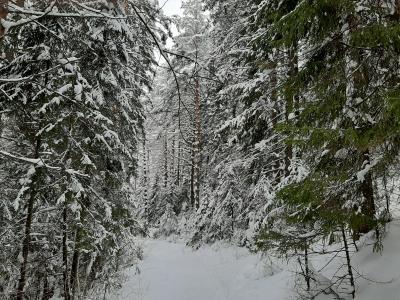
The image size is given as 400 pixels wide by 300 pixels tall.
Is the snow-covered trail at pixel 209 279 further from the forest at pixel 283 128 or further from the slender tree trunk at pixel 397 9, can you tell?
the slender tree trunk at pixel 397 9

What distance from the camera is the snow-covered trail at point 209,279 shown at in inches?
366

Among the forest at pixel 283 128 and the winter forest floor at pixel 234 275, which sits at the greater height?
the forest at pixel 283 128

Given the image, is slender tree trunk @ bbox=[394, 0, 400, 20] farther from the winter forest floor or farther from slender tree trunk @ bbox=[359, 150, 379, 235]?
the winter forest floor

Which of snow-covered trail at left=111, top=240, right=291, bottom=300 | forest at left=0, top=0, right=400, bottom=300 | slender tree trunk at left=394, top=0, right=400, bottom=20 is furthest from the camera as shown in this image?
snow-covered trail at left=111, top=240, right=291, bottom=300

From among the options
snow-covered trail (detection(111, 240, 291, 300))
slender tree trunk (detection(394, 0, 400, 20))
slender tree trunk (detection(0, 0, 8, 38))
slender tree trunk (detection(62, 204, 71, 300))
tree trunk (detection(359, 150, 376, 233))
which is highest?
slender tree trunk (detection(394, 0, 400, 20))

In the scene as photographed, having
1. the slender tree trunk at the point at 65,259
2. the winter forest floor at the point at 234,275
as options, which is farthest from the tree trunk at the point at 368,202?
the slender tree trunk at the point at 65,259

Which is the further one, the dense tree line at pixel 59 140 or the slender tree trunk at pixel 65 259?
the slender tree trunk at pixel 65 259

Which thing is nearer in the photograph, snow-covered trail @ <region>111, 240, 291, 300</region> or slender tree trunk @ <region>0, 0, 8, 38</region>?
slender tree trunk @ <region>0, 0, 8, 38</region>

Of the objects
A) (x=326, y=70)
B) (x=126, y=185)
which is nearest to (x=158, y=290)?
(x=126, y=185)

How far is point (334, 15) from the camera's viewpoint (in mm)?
5715

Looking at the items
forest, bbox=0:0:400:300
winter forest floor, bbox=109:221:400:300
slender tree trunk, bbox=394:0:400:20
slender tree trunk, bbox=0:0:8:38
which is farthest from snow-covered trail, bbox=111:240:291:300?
slender tree trunk, bbox=0:0:8:38

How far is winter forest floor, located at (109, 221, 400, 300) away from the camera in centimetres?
542

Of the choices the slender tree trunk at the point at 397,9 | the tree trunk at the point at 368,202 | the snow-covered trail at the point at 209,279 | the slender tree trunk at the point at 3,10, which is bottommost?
the snow-covered trail at the point at 209,279

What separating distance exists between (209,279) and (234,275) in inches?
37.1
